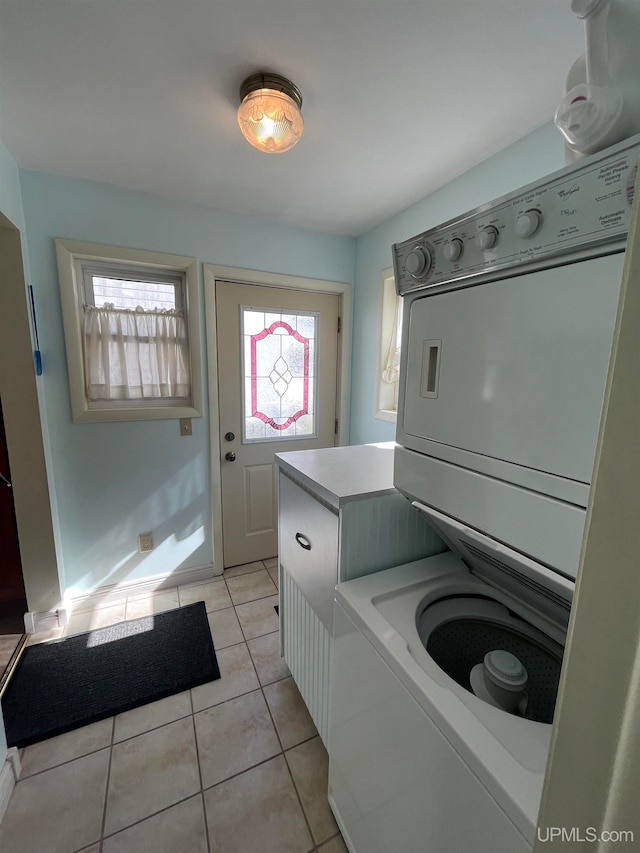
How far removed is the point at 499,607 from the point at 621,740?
88 cm

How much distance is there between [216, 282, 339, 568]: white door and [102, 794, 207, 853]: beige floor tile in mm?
1443

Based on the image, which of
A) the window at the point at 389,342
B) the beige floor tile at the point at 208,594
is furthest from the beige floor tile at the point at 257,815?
the window at the point at 389,342

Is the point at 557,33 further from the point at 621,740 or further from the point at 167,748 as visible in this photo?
the point at 167,748

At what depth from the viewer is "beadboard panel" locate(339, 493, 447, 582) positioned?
3.42 ft

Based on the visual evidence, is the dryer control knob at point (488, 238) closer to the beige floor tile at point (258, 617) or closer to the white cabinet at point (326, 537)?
the white cabinet at point (326, 537)

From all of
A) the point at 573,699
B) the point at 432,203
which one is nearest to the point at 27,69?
the point at 432,203

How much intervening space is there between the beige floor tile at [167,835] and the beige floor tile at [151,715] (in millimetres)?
341

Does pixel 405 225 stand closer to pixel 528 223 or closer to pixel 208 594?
pixel 528 223

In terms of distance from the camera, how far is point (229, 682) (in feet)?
5.43

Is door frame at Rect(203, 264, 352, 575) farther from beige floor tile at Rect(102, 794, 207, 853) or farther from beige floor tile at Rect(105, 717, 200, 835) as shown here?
beige floor tile at Rect(102, 794, 207, 853)

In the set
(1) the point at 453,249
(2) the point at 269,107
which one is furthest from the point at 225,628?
(2) the point at 269,107

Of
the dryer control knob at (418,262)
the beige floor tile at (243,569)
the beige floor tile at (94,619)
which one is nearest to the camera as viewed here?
the dryer control knob at (418,262)

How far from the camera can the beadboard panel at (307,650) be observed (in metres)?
1.24

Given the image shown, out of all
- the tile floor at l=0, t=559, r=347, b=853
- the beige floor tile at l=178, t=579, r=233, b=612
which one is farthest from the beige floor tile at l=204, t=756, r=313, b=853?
the beige floor tile at l=178, t=579, r=233, b=612
